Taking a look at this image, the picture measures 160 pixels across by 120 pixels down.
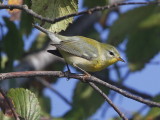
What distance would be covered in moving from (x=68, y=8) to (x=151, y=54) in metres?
2.65

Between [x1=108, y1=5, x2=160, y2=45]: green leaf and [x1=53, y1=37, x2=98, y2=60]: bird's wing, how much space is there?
567 mm

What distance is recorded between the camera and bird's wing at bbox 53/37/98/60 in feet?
12.6

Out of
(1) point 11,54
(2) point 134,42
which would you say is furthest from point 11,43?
(2) point 134,42

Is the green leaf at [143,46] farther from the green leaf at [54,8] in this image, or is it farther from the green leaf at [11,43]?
the green leaf at [54,8]

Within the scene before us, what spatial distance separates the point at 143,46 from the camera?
4.96 m

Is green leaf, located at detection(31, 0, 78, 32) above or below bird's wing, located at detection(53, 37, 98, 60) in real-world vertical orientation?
above

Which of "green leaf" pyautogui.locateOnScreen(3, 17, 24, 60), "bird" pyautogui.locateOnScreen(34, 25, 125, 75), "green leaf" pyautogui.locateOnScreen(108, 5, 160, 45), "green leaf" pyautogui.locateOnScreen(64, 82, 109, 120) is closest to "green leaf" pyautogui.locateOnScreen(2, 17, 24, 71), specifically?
"green leaf" pyautogui.locateOnScreen(3, 17, 24, 60)

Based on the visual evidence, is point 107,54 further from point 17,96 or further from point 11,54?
point 17,96

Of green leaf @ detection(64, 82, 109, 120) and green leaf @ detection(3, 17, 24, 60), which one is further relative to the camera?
green leaf @ detection(64, 82, 109, 120)

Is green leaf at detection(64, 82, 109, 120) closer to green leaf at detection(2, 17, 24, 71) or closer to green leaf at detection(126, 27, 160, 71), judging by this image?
green leaf at detection(126, 27, 160, 71)

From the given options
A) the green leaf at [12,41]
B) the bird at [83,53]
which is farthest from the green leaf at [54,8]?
the green leaf at [12,41]

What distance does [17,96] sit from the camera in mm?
2684

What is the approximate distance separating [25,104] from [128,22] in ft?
7.36

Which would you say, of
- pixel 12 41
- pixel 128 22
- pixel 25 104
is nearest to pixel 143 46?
pixel 128 22
